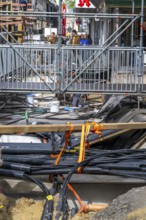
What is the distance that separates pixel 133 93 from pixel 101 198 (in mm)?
4637

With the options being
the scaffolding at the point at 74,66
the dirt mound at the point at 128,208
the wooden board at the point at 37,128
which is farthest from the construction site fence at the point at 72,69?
the dirt mound at the point at 128,208

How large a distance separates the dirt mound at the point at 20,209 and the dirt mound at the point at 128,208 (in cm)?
109

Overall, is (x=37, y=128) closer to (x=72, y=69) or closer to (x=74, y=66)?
(x=72, y=69)

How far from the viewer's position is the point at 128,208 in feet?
18.9

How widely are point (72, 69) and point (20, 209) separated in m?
5.97

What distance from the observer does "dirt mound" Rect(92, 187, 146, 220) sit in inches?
214

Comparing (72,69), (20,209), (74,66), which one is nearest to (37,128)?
(20,209)

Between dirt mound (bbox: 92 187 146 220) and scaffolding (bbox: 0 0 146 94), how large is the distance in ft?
17.7

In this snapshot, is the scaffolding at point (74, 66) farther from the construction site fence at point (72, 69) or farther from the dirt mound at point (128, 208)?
the dirt mound at point (128, 208)

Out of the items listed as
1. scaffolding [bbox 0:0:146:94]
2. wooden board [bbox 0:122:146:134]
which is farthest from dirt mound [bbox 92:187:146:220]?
scaffolding [bbox 0:0:146:94]

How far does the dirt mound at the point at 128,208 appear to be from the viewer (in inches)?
214

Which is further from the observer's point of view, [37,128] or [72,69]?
[72,69]

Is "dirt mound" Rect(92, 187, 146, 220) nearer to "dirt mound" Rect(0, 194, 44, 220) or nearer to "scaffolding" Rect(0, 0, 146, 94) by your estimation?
"dirt mound" Rect(0, 194, 44, 220)

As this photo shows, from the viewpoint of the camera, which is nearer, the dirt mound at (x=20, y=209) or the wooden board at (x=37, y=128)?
the dirt mound at (x=20, y=209)
